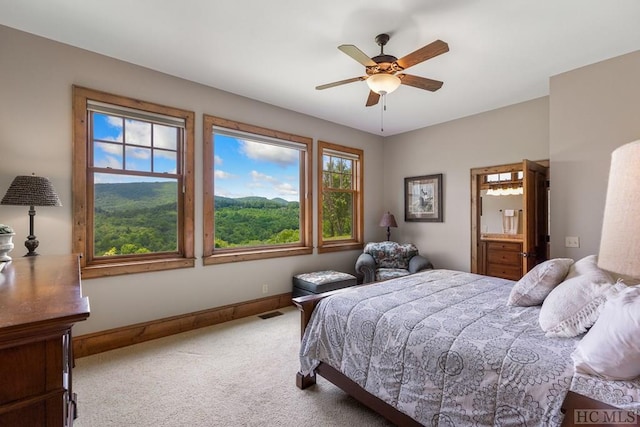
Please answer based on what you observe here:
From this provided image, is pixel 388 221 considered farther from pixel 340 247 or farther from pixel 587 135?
pixel 587 135

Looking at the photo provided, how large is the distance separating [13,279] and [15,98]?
2.12 metres

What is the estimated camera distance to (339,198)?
5.11 meters

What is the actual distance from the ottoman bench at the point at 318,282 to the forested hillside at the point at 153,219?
735mm

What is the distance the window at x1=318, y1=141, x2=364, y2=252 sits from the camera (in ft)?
15.5

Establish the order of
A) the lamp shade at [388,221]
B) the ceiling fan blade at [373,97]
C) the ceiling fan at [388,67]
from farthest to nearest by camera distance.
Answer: the lamp shade at [388,221]
the ceiling fan blade at [373,97]
the ceiling fan at [388,67]

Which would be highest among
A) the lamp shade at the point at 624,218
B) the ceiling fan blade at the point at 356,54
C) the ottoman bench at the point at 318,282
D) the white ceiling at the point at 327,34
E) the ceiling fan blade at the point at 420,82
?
the white ceiling at the point at 327,34

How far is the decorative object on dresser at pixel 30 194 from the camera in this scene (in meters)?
2.19

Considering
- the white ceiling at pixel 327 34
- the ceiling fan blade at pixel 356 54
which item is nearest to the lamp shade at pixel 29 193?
the white ceiling at pixel 327 34

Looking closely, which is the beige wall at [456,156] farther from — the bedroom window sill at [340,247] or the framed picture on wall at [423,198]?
the bedroom window sill at [340,247]

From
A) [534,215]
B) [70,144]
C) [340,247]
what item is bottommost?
[340,247]

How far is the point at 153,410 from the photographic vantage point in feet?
6.57

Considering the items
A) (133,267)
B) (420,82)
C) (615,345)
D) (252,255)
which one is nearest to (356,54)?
(420,82)

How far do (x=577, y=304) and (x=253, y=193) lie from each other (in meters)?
3.53

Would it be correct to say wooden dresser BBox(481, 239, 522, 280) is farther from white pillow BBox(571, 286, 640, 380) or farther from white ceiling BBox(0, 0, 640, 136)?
white pillow BBox(571, 286, 640, 380)
